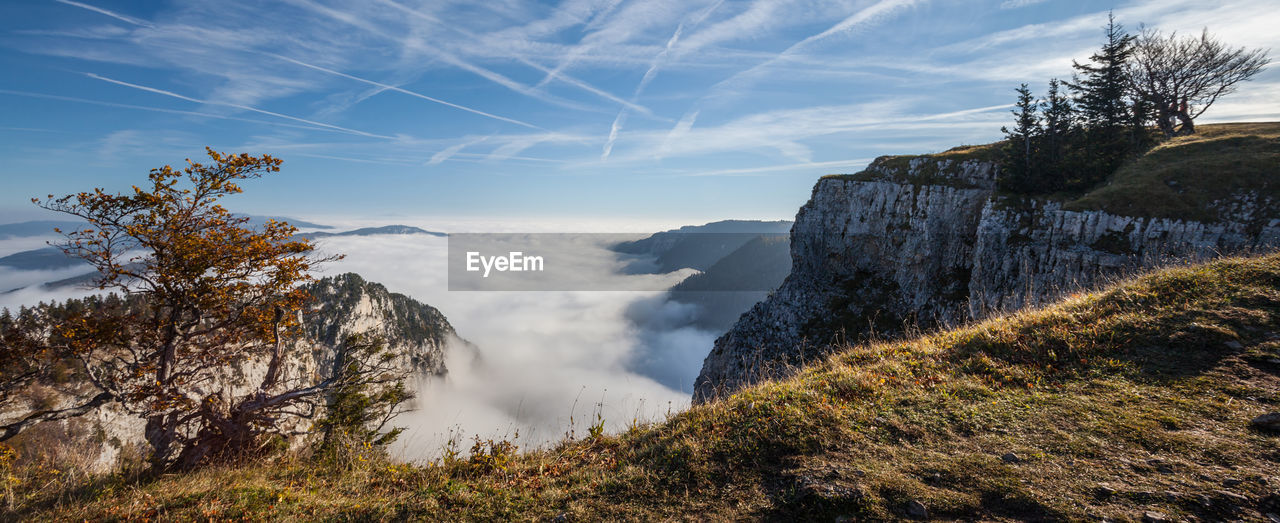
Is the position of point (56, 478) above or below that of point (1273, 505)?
below

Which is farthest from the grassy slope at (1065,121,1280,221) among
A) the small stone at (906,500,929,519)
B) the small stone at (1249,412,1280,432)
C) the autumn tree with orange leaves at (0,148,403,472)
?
the autumn tree with orange leaves at (0,148,403,472)

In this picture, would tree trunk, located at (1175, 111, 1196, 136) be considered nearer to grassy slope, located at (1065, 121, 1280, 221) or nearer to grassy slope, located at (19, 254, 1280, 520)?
grassy slope, located at (1065, 121, 1280, 221)

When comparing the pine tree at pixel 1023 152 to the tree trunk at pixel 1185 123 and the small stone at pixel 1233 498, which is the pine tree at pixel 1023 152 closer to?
the tree trunk at pixel 1185 123

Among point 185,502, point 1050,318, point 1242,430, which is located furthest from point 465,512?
point 1050,318

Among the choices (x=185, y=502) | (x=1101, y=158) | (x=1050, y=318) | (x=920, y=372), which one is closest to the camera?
(x=185, y=502)

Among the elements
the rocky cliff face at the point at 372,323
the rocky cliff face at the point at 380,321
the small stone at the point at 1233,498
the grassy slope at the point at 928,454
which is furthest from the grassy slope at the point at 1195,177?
the rocky cliff face at the point at 380,321

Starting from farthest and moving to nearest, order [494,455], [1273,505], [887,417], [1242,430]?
[494,455], [887,417], [1242,430], [1273,505]

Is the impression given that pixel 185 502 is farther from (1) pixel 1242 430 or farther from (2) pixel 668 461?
(1) pixel 1242 430
